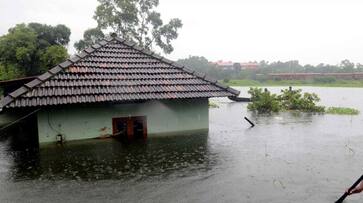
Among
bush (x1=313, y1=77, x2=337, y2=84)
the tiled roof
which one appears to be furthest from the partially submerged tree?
bush (x1=313, y1=77, x2=337, y2=84)

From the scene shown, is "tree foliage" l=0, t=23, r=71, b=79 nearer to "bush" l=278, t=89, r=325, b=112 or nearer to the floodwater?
the floodwater

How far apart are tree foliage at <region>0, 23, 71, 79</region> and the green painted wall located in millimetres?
21551

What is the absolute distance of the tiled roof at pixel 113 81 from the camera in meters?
11.2

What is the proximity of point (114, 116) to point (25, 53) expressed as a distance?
24122mm

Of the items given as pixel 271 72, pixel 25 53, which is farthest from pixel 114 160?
pixel 271 72

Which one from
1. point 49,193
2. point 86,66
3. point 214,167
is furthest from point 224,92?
point 49,193

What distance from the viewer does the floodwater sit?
24.5 ft

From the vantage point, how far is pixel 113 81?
1266 cm

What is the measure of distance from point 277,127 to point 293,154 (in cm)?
663

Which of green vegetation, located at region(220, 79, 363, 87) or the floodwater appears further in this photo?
green vegetation, located at region(220, 79, 363, 87)

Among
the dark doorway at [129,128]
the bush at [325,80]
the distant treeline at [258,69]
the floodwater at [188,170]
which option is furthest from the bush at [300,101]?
the distant treeline at [258,69]

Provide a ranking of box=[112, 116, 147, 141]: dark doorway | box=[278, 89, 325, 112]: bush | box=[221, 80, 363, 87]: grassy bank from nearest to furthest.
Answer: box=[112, 116, 147, 141]: dark doorway < box=[278, 89, 325, 112]: bush < box=[221, 80, 363, 87]: grassy bank

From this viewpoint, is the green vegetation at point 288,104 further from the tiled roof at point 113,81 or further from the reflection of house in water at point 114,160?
the reflection of house in water at point 114,160

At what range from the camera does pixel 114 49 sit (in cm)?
1457
